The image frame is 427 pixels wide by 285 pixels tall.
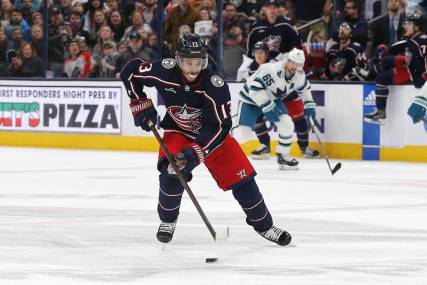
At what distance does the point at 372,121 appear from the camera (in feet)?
49.9

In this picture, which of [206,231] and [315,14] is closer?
[206,231]

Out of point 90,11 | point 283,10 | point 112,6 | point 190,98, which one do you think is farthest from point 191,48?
point 90,11

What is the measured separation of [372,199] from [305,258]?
3.88m

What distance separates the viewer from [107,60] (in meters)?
17.1

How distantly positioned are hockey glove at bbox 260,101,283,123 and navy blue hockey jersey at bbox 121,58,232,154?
21.4ft

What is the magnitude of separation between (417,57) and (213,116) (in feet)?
26.3

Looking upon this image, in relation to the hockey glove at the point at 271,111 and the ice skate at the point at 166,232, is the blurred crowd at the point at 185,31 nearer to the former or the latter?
the hockey glove at the point at 271,111

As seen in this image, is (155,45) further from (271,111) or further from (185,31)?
(271,111)

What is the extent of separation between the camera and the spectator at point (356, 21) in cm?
1486

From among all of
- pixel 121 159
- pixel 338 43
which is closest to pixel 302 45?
pixel 338 43

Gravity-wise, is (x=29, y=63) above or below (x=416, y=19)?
below

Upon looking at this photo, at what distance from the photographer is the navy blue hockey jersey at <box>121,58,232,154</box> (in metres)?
7.16

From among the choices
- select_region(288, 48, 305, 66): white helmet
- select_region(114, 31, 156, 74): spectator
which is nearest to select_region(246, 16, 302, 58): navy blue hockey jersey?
select_region(288, 48, 305, 66): white helmet

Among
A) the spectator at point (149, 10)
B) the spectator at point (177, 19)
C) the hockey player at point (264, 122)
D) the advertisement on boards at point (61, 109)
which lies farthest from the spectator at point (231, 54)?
the advertisement on boards at point (61, 109)
